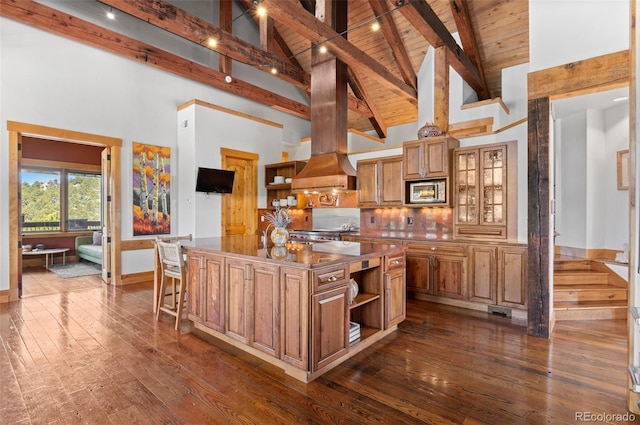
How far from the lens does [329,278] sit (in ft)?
7.93

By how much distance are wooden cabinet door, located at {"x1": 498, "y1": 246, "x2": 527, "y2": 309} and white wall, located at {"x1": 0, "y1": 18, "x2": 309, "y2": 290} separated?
516cm

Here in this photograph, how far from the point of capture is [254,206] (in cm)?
688

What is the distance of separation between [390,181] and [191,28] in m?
3.96

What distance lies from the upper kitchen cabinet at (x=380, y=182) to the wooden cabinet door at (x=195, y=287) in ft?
10.6

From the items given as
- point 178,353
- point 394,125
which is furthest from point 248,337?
point 394,125

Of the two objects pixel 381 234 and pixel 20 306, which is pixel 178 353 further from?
pixel 381 234

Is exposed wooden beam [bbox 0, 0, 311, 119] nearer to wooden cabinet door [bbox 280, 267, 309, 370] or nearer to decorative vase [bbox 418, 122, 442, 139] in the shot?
decorative vase [bbox 418, 122, 442, 139]

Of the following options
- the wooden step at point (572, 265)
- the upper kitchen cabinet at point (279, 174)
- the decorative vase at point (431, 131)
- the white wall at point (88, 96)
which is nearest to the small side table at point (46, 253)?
the white wall at point (88, 96)

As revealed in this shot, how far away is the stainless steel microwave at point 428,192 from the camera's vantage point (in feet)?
15.1

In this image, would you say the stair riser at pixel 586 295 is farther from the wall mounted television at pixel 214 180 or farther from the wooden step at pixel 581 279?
the wall mounted television at pixel 214 180

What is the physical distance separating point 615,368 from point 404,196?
3.06 m

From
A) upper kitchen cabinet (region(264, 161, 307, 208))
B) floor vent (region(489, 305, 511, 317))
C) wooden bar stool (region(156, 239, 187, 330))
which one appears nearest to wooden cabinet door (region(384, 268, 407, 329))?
floor vent (region(489, 305, 511, 317))

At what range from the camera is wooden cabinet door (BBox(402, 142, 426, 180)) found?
469 cm

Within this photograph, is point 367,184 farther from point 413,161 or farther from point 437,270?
point 437,270
